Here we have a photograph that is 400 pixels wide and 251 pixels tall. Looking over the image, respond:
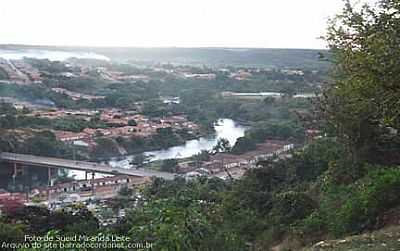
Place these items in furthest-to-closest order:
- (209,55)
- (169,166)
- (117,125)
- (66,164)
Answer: (209,55) < (117,125) < (66,164) < (169,166)

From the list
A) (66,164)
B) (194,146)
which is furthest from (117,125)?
(66,164)

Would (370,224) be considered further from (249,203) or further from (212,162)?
(212,162)

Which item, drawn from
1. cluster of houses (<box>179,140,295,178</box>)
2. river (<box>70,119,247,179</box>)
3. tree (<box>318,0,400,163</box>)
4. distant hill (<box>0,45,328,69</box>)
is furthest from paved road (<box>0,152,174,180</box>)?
distant hill (<box>0,45,328,69</box>)

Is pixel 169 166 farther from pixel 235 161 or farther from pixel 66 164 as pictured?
pixel 66 164

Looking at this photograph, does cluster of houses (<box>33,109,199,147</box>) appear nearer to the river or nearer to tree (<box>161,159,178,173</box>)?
the river

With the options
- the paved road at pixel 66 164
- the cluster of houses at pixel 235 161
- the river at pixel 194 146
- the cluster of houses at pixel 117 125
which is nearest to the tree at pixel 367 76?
the cluster of houses at pixel 235 161

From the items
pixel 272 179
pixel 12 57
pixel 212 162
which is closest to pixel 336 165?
pixel 272 179
